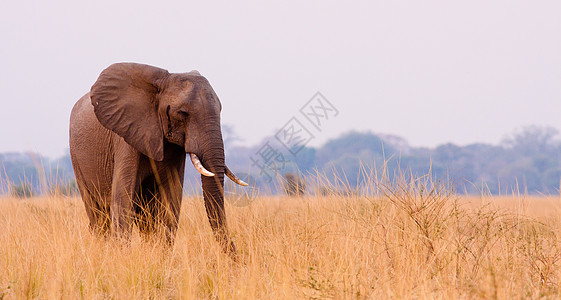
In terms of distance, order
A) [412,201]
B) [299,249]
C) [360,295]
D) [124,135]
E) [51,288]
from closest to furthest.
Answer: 1. [360,295]
2. [51,288]
3. [299,249]
4. [412,201]
5. [124,135]

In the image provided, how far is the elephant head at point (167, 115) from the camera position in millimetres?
6004

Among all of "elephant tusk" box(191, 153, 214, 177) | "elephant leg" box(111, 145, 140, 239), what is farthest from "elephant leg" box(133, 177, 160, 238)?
"elephant tusk" box(191, 153, 214, 177)

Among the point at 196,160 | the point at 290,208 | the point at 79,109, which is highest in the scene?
the point at 79,109

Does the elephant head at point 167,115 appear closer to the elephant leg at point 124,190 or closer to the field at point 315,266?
the elephant leg at point 124,190

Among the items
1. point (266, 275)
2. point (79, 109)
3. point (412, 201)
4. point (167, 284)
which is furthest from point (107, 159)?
point (412, 201)

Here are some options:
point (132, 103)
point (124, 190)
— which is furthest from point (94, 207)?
point (132, 103)

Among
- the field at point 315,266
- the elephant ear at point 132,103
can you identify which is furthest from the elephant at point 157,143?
the field at point 315,266

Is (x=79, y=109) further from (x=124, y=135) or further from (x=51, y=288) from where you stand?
(x=51, y=288)

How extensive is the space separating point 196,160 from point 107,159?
1473 mm

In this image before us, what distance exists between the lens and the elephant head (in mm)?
6004

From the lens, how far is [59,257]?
5016 millimetres

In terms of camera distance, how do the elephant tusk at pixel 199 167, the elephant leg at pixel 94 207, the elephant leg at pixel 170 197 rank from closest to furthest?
the elephant tusk at pixel 199 167 < the elephant leg at pixel 170 197 < the elephant leg at pixel 94 207

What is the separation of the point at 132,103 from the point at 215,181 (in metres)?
1.19

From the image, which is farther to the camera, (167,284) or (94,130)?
(94,130)
